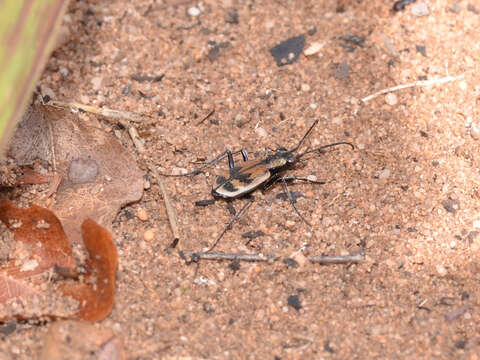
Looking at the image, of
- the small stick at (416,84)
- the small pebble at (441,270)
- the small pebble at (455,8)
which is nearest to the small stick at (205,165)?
the small stick at (416,84)

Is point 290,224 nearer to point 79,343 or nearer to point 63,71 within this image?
point 79,343

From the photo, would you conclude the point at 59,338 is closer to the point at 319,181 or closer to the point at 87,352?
the point at 87,352

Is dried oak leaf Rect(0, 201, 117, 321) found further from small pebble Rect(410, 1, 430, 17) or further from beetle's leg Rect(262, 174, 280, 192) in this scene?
small pebble Rect(410, 1, 430, 17)

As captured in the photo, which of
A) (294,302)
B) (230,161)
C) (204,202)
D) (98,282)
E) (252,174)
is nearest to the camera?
(98,282)

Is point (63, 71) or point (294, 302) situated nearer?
point (294, 302)

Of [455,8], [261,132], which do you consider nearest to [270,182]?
[261,132]
